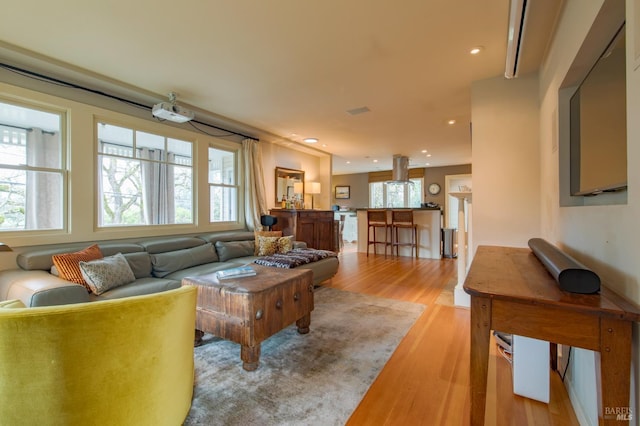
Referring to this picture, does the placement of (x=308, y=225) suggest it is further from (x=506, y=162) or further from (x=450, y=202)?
(x=450, y=202)

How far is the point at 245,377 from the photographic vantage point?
187cm

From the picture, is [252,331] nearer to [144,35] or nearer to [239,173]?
[144,35]

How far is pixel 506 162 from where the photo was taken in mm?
2758

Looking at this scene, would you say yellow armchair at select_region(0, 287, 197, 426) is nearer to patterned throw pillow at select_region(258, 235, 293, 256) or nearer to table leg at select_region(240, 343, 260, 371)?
table leg at select_region(240, 343, 260, 371)

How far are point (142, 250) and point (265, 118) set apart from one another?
2.48 m

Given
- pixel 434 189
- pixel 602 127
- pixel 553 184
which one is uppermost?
pixel 434 189

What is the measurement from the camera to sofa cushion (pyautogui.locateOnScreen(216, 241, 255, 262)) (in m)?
3.82

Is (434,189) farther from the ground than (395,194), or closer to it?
farther from the ground

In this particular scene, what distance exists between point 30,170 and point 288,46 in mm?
2756

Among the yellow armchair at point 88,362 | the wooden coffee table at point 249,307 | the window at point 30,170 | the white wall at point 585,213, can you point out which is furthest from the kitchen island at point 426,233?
the yellow armchair at point 88,362

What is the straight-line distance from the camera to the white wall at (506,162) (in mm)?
2658

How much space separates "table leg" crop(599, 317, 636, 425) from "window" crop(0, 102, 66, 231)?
4.08 m

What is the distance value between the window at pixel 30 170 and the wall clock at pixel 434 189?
8857 millimetres

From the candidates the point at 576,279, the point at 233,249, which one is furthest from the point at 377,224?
the point at 576,279
